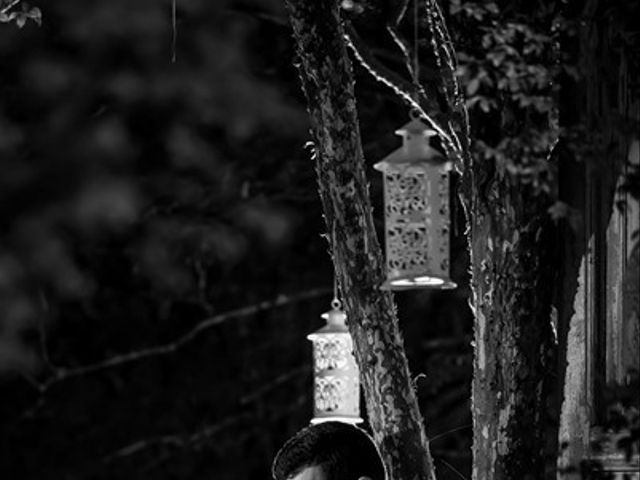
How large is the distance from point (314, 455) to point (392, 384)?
5.57 feet

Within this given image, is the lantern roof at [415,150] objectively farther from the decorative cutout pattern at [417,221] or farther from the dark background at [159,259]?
the dark background at [159,259]

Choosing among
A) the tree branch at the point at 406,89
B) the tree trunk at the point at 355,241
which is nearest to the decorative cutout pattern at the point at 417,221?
the tree trunk at the point at 355,241

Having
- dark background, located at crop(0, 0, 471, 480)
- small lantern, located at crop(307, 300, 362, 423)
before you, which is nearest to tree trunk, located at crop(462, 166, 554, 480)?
small lantern, located at crop(307, 300, 362, 423)

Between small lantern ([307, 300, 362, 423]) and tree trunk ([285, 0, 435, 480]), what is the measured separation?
7.73 feet

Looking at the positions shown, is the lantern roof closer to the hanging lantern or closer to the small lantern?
the hanging lantern

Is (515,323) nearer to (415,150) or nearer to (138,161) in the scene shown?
(415,150)

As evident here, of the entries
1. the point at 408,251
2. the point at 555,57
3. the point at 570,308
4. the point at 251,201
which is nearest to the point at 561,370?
the point at 570,308

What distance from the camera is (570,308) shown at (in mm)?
8586

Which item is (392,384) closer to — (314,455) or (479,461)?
(479,461)

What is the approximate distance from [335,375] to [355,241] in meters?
2.51

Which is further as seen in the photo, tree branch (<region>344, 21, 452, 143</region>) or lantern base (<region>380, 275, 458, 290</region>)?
tree branch (<region>344, 21, 452, 143</region>)

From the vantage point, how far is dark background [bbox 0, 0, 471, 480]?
16.6m

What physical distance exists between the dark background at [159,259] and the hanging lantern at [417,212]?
7.33 m

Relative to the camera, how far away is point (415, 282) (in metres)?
8.40
